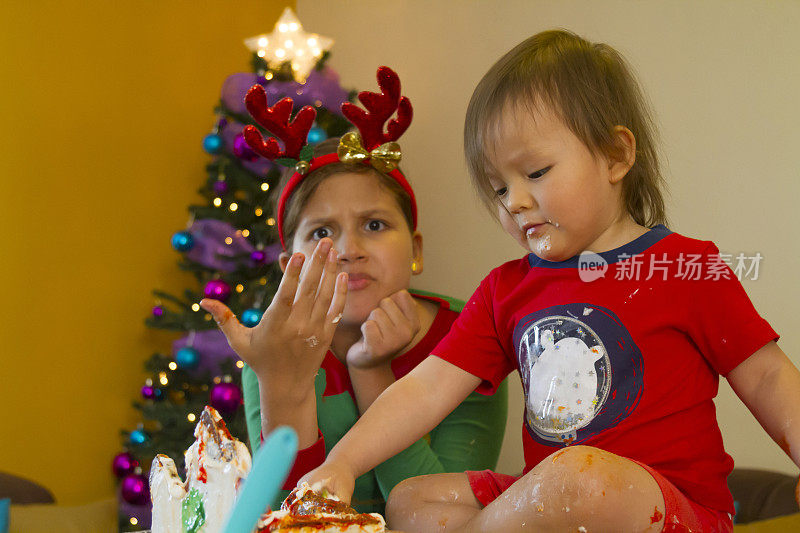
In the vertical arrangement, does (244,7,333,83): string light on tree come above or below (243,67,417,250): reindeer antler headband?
above

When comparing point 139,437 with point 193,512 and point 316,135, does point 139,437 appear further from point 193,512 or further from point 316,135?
point 193,512

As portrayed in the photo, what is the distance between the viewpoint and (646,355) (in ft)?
2.73

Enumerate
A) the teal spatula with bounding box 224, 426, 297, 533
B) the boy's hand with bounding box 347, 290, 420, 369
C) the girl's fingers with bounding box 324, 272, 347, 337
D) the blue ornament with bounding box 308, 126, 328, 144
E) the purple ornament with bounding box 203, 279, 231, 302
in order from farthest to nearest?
the purple ornament with bounding box 203, 279, 231, 302, the blue ornament with bounding box 308, 126, 328, 144, the boy's hand with bounding box 347, 290, 420, 369, the girl's fingers with bounding box 324, 272, 347, 337, the teal spatula with bounding box 224, 426, 297, 533

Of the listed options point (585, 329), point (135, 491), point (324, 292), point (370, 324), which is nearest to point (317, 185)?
point (370, 324)

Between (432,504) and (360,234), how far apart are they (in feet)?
1.94

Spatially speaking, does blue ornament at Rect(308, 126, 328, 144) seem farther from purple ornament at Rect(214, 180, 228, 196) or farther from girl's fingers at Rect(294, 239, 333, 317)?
girl's fingers at Rect(294, 239, 333, 317)

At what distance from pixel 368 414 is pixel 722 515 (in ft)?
1.36

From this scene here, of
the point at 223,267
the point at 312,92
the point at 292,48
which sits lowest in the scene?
the point at 223,267

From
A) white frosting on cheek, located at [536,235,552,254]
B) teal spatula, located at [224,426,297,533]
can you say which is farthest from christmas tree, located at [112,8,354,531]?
teal spatula, located at [224,426,297,533]

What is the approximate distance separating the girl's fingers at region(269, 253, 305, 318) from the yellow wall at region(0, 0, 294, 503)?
1509mm

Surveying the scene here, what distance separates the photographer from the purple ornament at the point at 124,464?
2170 millimetres

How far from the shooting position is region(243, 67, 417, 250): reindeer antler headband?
1295 mm

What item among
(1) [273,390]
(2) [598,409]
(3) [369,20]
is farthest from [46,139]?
(2) [598,409]

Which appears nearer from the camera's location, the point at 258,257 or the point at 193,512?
the point at 193,512
